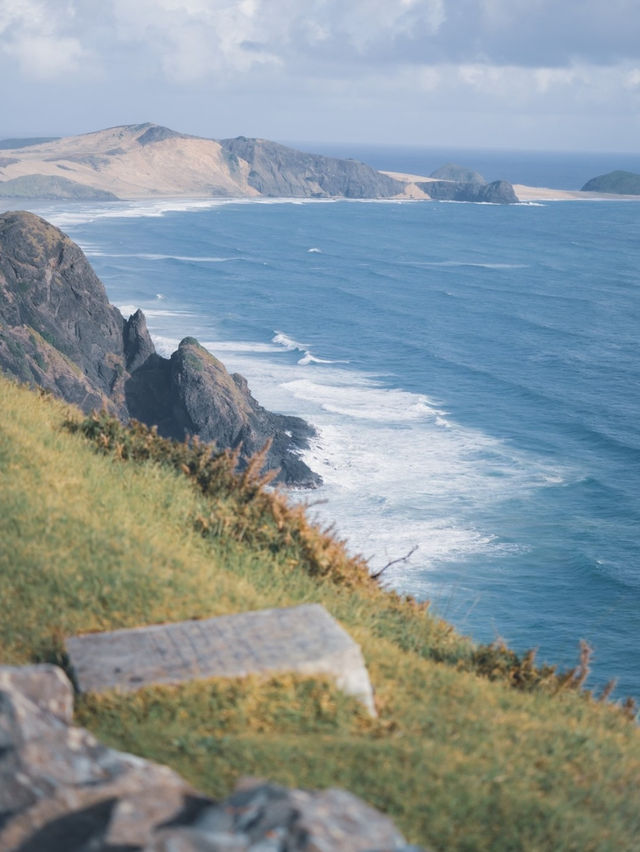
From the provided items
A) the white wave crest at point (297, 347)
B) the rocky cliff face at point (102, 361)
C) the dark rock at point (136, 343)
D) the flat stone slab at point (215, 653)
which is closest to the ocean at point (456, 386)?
the white wave crest at point (297, 347)

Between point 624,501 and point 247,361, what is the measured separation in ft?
97.9

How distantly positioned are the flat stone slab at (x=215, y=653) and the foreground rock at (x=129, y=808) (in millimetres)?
1571

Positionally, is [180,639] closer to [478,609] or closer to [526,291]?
[478,609]

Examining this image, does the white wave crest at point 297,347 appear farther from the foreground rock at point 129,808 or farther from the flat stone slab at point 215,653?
the foreground rock at point 129,808

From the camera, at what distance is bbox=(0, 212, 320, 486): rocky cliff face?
47250 mm

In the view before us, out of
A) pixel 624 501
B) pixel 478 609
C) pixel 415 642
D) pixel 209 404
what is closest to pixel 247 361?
pixel 209 404

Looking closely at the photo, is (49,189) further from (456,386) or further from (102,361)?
(456,386)

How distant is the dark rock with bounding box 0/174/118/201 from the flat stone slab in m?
160

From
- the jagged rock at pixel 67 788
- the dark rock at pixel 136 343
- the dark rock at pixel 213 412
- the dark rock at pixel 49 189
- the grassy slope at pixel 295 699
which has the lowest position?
the dark rock at pixel 213 412

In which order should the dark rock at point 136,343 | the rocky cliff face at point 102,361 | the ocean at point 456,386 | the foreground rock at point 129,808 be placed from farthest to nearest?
1. the dark rock at point 136,343
2. the rocky cliff face at point 102,361
3. the ocean at point 456,386
4. the foreground rock at point 129,808

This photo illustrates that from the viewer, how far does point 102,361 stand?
5106cm

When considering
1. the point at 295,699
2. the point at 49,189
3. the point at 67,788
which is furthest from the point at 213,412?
the point at 49,189

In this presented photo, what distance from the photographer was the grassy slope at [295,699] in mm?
5336

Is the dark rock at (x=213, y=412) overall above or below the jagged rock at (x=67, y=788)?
below
